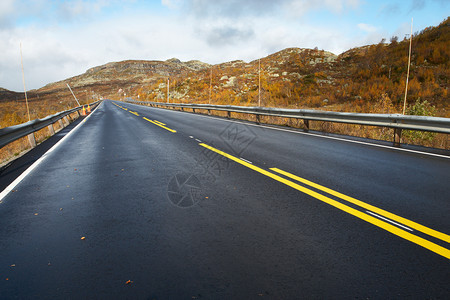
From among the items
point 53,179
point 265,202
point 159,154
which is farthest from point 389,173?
point 53,179

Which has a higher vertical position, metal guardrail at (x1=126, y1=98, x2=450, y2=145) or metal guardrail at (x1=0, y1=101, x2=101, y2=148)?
metal guardrail at (x1=126, y1=98, x2=450, y2=145)

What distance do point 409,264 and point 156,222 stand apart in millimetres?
2531

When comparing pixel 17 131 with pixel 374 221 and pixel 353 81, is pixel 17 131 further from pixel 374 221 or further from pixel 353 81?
pixel 353 81

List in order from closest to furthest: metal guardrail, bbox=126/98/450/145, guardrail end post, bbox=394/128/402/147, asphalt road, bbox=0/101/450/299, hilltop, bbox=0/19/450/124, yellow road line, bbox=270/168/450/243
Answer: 1. asphalt road, bbox=0/101/450/299
2. yellow road line, bbox=270/168/450/243
3. metal guardrail, bbox=126/98/450/145
4. guardrail end post, bbox=394/128/402/147
5. hilltop, bbox=0/19/450/124

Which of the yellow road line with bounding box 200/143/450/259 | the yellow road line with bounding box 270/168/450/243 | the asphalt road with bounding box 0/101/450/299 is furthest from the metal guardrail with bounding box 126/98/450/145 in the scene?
the yellow road line with bounding box 200/143/450/259

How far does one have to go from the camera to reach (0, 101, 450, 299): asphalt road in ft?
7.04

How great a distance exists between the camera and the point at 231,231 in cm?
300

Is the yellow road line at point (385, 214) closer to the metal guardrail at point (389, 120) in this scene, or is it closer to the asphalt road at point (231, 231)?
the asphalt road at point (231, 231)

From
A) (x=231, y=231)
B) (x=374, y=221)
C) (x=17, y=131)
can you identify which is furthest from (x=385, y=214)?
(x=17, y=131)

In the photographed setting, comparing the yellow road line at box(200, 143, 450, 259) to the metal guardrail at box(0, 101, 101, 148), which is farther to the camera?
the metal guardrail at box(0, 101, 101, 148)

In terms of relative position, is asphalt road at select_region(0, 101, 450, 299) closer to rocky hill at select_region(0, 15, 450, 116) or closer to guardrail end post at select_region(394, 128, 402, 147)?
guardrail end post at select_region(394, 128, 402, 147)

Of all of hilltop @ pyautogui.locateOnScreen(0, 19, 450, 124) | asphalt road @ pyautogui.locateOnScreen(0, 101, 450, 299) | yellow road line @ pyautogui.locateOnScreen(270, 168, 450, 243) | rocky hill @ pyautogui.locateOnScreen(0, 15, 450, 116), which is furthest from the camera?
rocky hill @ pyautogui.locateOnScreen(0, 15, 450, 116)

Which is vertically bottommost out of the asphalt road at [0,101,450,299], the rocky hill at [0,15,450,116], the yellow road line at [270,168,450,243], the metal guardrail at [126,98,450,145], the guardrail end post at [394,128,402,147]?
the asphalt road at [0,101,450,299]

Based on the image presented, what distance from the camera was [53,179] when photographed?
537cm
